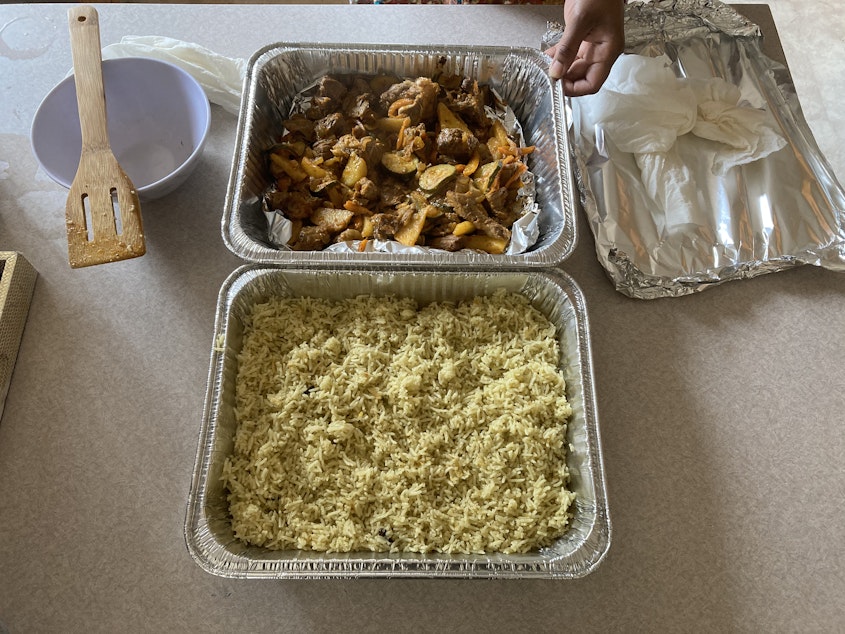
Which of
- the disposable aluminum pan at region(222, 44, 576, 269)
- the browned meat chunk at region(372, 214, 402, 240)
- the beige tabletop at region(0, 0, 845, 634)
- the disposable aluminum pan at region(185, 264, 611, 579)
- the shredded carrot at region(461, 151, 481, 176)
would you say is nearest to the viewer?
the disposable aluminum pan at region(185, 264, 611, 579)

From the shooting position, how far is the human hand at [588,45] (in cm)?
146

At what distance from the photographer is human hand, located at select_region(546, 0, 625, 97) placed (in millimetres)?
1459

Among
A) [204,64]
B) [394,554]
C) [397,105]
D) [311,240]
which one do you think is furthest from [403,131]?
[394,554]

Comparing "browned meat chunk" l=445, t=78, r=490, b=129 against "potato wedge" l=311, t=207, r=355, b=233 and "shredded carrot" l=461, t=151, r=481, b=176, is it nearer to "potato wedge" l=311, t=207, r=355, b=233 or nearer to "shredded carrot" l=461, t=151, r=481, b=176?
"shredded carrot" l=461, t=151, r=481, b=176

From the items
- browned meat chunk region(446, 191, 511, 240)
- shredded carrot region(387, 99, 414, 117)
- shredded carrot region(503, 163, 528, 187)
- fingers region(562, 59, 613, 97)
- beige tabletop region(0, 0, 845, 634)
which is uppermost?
fingers region(562, 59, 613, 97)

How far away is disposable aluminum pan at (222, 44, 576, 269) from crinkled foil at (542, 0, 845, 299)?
136 millimetres

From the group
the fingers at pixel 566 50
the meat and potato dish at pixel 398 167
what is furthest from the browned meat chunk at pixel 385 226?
the fingers at pixel 566 50

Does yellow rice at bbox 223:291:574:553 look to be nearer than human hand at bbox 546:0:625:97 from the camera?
Yes

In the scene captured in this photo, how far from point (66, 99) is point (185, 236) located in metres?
0.48

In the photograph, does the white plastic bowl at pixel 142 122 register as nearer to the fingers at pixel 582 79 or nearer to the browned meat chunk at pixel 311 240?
the browned meat chunk at pixel 311 240

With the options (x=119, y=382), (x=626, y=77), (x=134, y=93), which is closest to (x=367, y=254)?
(x=119, y=382)

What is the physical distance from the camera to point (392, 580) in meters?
1.20

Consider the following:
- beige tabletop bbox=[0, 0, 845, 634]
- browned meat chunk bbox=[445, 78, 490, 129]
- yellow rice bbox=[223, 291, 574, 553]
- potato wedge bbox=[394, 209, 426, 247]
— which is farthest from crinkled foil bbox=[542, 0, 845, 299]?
potato wedge bbox=[394, 209, 426, 247]

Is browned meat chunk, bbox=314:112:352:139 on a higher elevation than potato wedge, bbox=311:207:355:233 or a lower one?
higher
